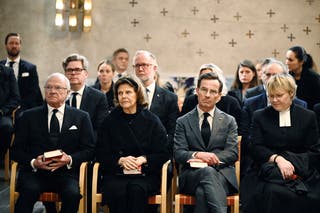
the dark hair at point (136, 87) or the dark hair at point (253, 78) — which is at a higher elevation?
the dark hair at point (253, 78)

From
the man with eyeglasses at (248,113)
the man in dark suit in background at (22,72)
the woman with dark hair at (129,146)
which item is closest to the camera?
the woman with dark hair at (129,146)

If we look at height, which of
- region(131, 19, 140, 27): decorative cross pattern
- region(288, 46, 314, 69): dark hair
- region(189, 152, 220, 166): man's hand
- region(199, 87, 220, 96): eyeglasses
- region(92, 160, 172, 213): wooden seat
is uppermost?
region(131, 19, 140, 27): decorative cross pattern

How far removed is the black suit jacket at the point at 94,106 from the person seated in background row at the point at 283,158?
4.67 feet

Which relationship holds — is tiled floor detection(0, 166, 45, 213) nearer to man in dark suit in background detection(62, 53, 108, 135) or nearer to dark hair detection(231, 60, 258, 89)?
man in dark suit in background detection(62, 53, 108, 135)

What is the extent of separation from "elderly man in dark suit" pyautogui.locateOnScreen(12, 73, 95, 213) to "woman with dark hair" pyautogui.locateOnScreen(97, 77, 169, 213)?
19cm

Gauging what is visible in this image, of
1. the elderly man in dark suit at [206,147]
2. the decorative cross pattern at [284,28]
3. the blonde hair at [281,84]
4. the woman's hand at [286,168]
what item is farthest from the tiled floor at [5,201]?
the decorative cross pattern at [284,28]

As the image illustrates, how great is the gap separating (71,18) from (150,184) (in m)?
4.00

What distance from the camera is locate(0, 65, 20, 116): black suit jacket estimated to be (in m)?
6.04

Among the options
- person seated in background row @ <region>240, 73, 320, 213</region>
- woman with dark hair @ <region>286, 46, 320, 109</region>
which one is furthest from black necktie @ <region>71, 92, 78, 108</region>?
woman with dark hair @ <region>286, 46, 320, 109</region>

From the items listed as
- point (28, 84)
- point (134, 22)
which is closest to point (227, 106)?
point (28, 84)

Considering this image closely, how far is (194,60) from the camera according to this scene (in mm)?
7738

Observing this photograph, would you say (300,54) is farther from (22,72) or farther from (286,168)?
(22,72)

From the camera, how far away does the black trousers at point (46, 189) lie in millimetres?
4066

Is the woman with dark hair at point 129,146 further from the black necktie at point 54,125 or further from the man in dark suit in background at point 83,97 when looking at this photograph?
the man in dark suit in background at point 83,97
